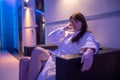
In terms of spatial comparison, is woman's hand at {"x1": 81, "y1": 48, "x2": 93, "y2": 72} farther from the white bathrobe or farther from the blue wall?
the blue wall

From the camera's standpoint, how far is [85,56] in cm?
136

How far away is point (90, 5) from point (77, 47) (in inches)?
29.5

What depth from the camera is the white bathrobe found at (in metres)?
1.62

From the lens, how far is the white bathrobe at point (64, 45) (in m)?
1.62

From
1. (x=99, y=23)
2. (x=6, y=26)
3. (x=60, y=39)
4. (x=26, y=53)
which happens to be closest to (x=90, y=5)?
(x=99, y=23)

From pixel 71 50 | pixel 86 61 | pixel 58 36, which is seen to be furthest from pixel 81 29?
pixel 86 61

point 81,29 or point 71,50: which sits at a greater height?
point 81,29

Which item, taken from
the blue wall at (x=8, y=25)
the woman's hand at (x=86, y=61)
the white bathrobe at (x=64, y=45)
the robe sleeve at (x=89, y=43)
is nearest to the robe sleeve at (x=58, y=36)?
the white bathrobe at (x=64, y=45)

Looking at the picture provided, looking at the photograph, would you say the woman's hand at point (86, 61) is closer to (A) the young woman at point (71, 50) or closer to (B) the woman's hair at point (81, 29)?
(A) the young woman at point (71, 50)

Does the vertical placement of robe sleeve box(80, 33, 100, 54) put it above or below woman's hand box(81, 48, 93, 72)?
above

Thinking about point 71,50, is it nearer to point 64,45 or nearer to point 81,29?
point 64,45

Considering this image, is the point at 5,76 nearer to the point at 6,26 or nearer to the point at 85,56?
the point at 85,56

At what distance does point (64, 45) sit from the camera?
2.08 metres

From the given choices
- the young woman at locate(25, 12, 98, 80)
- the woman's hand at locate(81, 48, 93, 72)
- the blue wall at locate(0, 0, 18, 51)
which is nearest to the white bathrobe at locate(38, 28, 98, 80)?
the young woman at locate(25, 12, 98, 80)
